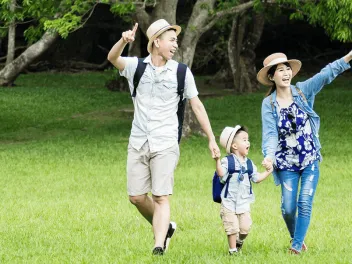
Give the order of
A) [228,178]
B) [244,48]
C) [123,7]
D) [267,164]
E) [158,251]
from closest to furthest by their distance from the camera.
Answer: [267,164] < [158,251] < [228,178] < [123,7] < [244,48]

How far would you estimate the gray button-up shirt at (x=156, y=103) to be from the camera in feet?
28.0

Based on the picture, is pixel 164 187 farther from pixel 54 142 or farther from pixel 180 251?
pixel 54 142

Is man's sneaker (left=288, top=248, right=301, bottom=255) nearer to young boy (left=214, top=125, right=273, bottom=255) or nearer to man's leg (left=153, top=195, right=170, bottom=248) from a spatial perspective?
young boy (left=214, top=125, right=273, bottom=255)

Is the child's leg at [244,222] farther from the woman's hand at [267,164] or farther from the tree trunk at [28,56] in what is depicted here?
the tree trunk at [28,56]

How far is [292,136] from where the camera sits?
344 inches

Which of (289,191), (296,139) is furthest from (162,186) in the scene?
(296,139)

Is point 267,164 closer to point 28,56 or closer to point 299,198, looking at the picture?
point 299,198

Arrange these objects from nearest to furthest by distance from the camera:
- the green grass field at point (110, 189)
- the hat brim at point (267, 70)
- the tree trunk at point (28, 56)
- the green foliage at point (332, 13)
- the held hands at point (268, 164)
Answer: the held hands at point (268, 164)
the hat brim at point (267, 70)
the green grass field at point (110, 189)
the green foliage at point (332, 13)
the tree trunk at point (28, 56)

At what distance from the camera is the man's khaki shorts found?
8555mm

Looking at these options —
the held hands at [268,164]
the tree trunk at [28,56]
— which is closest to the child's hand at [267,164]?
the held hands at [268,164]

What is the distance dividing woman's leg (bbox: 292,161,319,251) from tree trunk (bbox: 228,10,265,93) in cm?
2243

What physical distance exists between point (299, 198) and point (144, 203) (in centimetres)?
133

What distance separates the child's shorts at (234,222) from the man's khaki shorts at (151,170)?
1.68 feet

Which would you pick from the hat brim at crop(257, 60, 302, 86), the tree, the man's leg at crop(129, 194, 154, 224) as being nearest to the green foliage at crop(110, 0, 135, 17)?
the tree
